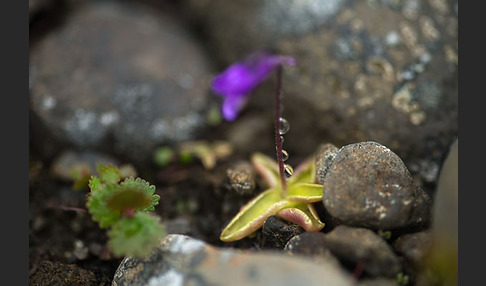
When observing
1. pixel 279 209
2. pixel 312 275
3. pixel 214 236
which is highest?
pixel 312 275

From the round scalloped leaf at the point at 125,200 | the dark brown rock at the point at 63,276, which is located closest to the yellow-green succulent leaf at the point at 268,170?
the round scalloped leaf at the point at 125,200

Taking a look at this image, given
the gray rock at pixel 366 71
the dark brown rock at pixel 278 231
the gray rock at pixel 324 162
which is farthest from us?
the gray rock at pixel 366 71

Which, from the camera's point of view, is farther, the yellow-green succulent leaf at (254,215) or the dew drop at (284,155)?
the dew drop at (284,155)

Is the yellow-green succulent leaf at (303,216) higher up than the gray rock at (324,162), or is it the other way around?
the gray rock at (324,162)

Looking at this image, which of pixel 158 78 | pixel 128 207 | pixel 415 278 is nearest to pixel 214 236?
pixel 128 207

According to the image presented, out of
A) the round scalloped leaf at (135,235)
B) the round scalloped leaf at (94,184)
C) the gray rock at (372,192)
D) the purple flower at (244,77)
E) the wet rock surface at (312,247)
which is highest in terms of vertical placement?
the purple flower at (244,77)

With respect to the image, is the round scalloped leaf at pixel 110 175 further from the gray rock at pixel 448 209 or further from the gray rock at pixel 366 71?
the gray rock at pixel 366 71

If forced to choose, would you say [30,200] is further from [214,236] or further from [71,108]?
[214,236]

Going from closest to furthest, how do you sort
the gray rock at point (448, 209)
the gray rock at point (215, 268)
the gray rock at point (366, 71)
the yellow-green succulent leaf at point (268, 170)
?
the gray rock at point (215, 268), the gray rock at point (448, 209), the yellow-green succulent leaf at point (268, 170), the gray rock at point (366, 71)
